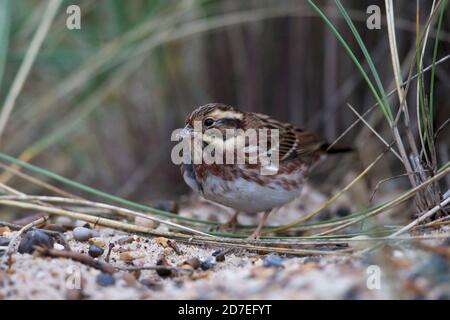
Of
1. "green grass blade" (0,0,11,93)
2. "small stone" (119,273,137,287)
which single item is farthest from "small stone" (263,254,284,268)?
"green grass blade" (0,0,11,93)

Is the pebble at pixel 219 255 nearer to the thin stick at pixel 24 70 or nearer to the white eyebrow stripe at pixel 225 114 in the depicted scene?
the white eyebrow stripe at pixel 225 114

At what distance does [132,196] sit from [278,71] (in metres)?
1.61

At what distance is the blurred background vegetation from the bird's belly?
95cm

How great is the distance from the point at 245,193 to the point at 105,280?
1.32m

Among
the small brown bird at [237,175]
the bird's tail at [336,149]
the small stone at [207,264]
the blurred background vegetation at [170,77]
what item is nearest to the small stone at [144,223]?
the small brown bird at [237,175]

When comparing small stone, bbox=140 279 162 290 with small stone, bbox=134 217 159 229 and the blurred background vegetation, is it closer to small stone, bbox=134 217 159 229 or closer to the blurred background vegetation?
small stone, bbox=134 217 159 229

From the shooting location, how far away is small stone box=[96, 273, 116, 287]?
9.50 ft

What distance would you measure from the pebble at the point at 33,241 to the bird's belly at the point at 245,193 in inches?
44.2

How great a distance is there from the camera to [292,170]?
4473mm

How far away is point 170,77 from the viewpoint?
226 inches
